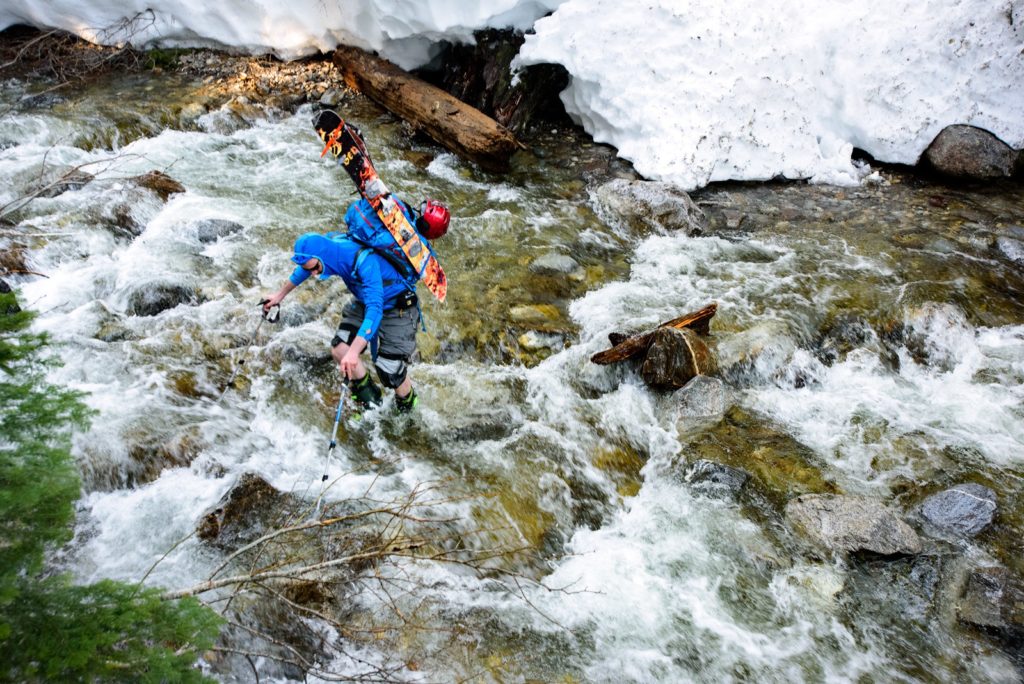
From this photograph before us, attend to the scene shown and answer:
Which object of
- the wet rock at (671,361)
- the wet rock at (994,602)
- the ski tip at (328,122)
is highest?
the ski tip at (328,122)

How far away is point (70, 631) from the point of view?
2387 millimetres

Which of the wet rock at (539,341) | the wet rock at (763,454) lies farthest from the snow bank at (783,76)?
the wet rock at (763,454)

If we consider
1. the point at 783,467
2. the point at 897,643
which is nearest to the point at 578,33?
the point at 783,467

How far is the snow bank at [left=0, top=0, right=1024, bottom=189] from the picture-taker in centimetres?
995

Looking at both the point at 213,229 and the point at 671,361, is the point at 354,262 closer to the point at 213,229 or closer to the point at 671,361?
the point at 671,361

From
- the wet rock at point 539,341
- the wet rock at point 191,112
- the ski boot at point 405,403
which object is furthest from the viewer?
the wet rock at point 191,112

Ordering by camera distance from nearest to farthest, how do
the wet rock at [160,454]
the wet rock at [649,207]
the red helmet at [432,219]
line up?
the red helmet at [432,219] < the wet rock at [160,454] < the wet rock at [649,207]

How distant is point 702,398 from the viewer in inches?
246

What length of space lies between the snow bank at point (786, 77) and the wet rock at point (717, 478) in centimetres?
561

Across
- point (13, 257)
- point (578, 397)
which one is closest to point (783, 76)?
point (578, 397)

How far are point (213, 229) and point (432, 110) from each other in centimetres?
427

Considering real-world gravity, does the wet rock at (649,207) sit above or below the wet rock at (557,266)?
above

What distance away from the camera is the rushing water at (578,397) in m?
4.52

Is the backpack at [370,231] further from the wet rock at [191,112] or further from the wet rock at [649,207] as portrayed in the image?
the wet rock at [191,112]
